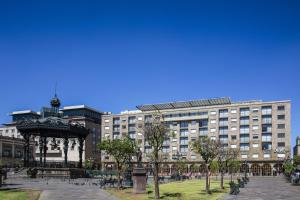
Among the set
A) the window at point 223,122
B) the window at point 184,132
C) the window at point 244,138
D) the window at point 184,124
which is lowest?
the window at point 244,138

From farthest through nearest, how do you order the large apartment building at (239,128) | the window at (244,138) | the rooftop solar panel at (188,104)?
the rooftop solar panel at (188,104), the window at (244,138), the large apartment building at (239,128)

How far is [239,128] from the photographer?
416ft

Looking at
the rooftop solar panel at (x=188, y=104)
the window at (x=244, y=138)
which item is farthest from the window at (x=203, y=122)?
the window at (x=244, y=138)

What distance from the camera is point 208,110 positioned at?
13300cm

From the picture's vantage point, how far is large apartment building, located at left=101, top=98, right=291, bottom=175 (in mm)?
122250

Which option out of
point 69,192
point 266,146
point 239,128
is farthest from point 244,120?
point 69,192

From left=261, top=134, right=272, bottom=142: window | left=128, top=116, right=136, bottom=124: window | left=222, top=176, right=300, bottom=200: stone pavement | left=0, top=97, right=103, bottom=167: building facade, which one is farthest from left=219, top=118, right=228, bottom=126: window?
left=222, top=176, right=300, bottom=200: stone pavement

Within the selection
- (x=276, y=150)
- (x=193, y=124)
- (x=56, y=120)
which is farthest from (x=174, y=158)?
(x=56, y=120)

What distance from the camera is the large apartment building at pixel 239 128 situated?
4813 inches

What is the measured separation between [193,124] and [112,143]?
9124 centimetres

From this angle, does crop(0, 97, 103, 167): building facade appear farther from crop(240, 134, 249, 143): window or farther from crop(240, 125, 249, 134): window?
crop(240, 125, 249, 134): window

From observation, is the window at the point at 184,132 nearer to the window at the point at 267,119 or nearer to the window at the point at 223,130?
A: the window at the point at 223,130

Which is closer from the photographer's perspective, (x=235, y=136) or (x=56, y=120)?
(x=56, y=120)

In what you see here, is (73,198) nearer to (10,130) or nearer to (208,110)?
(208,110)
